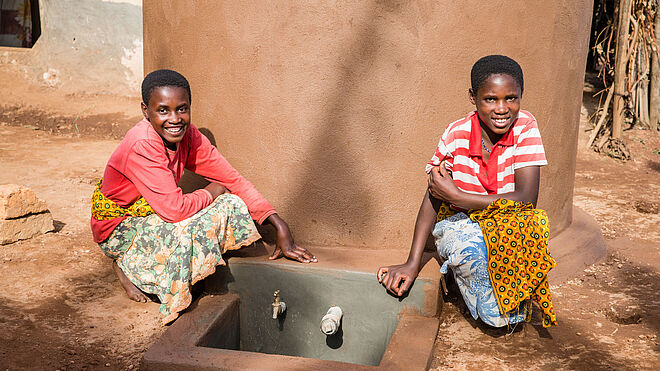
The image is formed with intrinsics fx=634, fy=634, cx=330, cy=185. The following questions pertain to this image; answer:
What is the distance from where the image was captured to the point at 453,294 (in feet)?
9.04

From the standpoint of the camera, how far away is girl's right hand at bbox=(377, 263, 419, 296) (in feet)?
8.38

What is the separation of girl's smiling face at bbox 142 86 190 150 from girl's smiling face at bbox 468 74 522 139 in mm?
1188

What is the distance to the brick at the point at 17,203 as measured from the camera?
3.38 m

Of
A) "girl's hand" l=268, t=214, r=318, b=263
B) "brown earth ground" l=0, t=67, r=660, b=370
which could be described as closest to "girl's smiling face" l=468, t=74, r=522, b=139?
"brown earth ground" l=0, t=67, r=660, b=370

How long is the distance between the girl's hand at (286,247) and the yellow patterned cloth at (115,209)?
1.78 feet

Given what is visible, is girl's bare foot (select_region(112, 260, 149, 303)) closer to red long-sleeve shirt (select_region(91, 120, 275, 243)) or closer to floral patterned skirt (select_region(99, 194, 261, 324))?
floral patterned skirt (select_region(99, 194, 261, 324))

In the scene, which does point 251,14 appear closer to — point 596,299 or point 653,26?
point 596,299

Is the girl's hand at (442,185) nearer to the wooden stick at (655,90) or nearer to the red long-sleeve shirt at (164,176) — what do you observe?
the red long-sleeve shirt at (164,176)

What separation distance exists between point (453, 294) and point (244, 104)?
4.15 feet

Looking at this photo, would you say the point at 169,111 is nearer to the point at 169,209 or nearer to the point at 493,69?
the point at 169,209

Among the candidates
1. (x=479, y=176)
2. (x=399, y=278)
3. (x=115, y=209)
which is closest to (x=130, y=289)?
(x=115, y=209)

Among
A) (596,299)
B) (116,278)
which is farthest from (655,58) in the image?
(116,278)

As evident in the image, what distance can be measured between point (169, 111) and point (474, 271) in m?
1.37

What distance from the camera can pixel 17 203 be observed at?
3445mm
